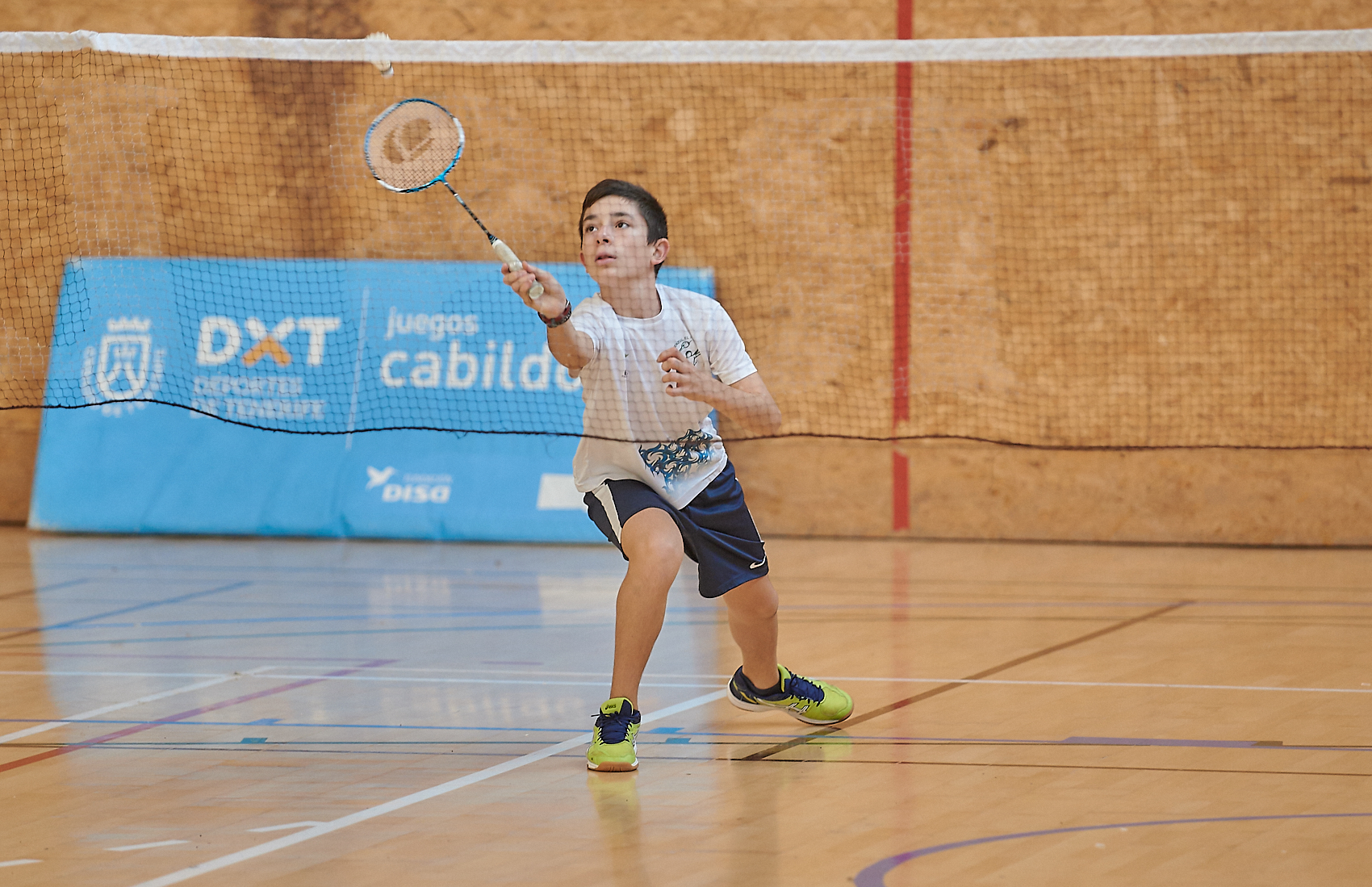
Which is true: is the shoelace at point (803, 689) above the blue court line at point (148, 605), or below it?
above

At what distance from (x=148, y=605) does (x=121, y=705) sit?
2032 mm

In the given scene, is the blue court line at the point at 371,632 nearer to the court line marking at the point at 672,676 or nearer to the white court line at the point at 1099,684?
the court line marking at the point at 672,676

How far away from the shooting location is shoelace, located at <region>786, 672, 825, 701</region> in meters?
4.52

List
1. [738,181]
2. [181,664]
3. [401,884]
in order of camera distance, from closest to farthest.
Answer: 1. [401,884]
2. [181,664]
3. [738,181]

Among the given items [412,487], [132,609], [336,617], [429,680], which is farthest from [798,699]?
[412,487]

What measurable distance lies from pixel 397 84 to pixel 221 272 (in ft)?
5.04

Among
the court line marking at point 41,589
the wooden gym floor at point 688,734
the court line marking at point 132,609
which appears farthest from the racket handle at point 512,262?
the court line marking at point 41,589

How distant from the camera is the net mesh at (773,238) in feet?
28.0

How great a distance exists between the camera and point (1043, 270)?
347 inches

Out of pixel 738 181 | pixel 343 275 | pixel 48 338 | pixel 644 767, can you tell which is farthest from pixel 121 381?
pixel 644 767

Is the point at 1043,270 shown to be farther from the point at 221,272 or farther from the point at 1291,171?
the point at 221,272

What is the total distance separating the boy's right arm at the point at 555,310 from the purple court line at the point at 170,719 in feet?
5.52

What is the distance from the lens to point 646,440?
4.25 m

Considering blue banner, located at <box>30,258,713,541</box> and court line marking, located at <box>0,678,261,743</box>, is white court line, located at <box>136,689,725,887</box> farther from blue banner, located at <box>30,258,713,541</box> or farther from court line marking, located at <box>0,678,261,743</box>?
blue banner, located at <box>30,258,713,541</box>
